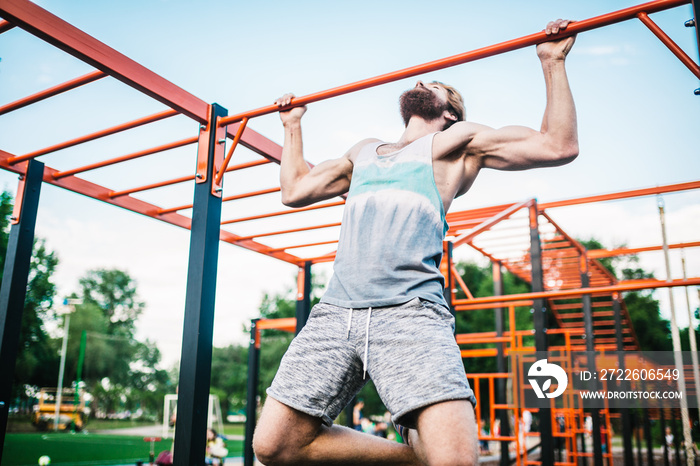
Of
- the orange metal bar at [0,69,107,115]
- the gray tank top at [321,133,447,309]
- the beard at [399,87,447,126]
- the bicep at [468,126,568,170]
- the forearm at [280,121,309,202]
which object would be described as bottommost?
the gray tank top at [321,133,447,309]

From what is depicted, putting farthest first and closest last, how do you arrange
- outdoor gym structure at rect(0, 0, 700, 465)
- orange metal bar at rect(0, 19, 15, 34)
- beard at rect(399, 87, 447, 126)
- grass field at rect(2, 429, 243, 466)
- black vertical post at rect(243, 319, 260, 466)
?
grass field at rect(2, 429, 243, 466) < black vertical post at rect(243, 319, 260, 466) < orange metal bar at rect(0, 19, 15, 34) < outdoor gym structure at rect(0, 0, 700, 465) < beard at rect(399, 87, 447, 126)

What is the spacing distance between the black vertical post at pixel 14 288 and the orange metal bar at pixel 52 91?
491 millimetres

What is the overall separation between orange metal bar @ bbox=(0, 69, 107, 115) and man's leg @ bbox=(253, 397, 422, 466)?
167cm

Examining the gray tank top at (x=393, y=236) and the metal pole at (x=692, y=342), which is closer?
the gray tank top at (x=393, y=236)

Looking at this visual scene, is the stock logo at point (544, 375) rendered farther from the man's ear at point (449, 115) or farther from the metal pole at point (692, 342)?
the man's ear at point (449, 115)

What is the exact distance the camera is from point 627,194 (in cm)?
496

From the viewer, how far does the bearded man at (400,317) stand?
4.42ft

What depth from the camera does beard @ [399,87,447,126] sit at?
184cm

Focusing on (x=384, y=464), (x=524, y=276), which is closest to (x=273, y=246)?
(x=384, y=464)

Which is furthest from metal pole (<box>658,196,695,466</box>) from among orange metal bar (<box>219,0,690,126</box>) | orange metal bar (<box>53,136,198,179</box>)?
orange metal bar (<box>53,136,198,179</box>)

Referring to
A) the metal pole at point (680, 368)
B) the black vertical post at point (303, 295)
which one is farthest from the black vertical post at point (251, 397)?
the metal pole at point (680, 368)

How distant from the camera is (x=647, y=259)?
26969 millimetres

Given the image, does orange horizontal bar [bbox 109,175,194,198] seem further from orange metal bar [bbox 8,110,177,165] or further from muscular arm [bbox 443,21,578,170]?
muscular arm [bbox 443,21,578,170]

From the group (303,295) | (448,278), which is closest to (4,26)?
(448,278)
